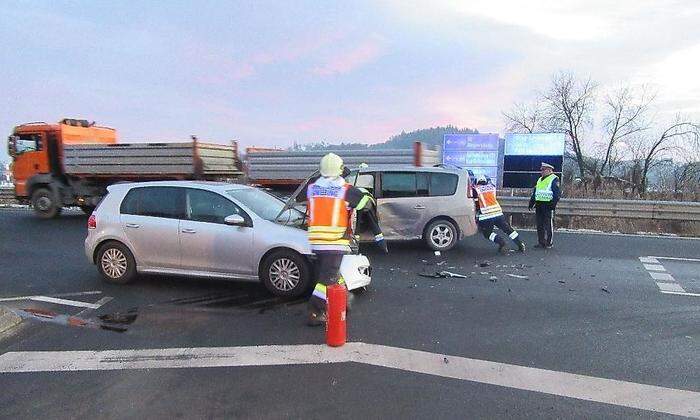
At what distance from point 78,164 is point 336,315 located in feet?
44.0

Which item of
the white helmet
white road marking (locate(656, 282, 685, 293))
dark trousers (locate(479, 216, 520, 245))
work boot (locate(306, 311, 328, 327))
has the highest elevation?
A: the white helmet

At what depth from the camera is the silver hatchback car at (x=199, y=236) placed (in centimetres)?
574

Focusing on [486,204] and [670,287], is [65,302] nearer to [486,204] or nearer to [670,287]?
[486,204]

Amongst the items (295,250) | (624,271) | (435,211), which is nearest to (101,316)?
(295,250)

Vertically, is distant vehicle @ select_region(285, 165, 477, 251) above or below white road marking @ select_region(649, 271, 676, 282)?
above

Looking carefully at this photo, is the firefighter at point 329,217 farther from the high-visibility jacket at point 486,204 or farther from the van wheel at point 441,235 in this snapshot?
the high-visibility jacket at point 486,204

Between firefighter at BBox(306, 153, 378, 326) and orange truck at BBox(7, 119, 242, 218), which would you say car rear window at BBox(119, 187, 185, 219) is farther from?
orange truck at BBox(7, 119, 242, 218)

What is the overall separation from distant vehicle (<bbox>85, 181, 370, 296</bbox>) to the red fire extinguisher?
1.27 meters

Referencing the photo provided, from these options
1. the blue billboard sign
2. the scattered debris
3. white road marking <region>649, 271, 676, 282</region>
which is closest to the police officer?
white road marking <region>649, 271, 676, 282</region>

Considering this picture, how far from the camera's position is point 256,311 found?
529cm

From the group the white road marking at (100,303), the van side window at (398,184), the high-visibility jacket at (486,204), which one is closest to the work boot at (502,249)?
the high-visibility jacket at (486,204)

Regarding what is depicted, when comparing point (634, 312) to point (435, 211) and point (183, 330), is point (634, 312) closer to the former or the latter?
point (435, 211)

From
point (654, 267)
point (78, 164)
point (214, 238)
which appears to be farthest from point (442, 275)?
point (78, 164)

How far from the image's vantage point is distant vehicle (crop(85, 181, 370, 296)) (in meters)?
5.73
